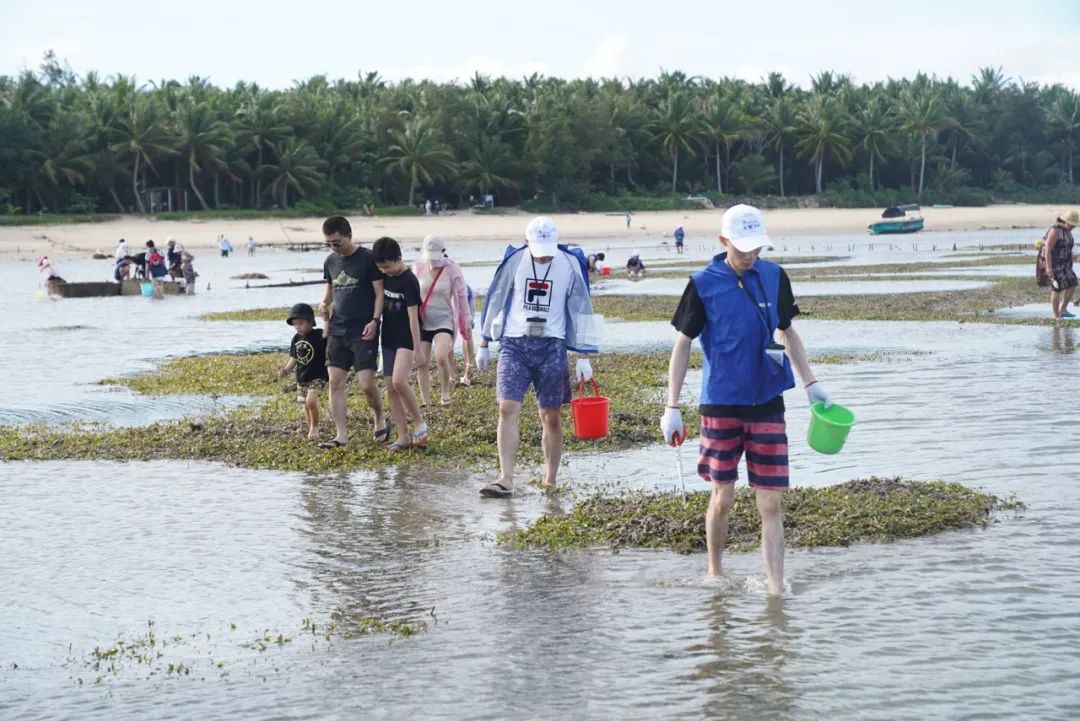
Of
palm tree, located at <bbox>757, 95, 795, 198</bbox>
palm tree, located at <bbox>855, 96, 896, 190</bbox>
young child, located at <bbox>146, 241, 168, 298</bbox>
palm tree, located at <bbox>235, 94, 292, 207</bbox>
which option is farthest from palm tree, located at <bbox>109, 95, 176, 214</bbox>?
palm tree, located at <bbox>855, 96, 896, 190</bbox>

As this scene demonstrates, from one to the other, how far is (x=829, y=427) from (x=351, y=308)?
17.9ft

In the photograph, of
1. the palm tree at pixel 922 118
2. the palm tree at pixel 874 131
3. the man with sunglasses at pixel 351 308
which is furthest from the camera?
the palm tree at pixel 922 118

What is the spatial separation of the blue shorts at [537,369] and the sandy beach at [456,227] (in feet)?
201

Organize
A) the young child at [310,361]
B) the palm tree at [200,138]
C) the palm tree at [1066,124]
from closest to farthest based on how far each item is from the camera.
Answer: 1. the young child at [310,361]
2. the palm tree at [200,138]
3. the palm tree at [1066,124]

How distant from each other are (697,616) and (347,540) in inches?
108

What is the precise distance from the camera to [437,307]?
43.9 ft

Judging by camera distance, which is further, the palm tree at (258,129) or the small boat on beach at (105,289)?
the palm tree at (258,129)

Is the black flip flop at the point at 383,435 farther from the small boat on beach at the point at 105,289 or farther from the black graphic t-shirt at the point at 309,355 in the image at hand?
the small boat on beach at the point at 105,289

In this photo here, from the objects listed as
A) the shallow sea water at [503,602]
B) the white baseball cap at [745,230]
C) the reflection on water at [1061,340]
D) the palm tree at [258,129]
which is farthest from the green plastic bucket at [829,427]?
the palm tree at [258,129]

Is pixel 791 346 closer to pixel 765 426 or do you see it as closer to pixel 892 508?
pixel 765 426

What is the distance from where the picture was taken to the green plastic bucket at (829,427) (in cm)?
667

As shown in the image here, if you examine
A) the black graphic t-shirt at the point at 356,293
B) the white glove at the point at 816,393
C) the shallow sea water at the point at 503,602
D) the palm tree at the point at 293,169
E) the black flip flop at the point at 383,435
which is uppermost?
the palm tree at the point at 293,169

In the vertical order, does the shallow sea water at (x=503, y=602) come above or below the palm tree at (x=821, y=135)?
below

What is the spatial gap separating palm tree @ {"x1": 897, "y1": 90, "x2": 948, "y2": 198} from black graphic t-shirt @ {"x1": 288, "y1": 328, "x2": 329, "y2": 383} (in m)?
109
